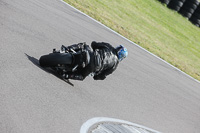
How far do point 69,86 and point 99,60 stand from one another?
2.75ft

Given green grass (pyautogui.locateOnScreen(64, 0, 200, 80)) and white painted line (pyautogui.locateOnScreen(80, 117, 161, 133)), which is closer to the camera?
white painted line (pyautogui.locateOnScreen(80, 117, 161, 133))

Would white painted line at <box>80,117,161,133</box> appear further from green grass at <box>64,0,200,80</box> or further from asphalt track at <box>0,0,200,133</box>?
Result: green grass at <box>64,0,200,80</box>

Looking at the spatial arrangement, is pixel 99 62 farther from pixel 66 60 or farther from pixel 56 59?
pixel 56 59

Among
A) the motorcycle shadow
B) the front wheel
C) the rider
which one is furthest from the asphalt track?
the rider

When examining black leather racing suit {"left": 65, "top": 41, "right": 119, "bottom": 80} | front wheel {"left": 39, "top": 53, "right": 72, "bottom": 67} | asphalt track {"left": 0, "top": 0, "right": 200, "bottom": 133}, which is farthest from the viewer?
black leather racing suit {"left": 65, "top": 41, "right": 119, "bottom": 80}

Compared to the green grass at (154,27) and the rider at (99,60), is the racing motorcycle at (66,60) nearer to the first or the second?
the rider at (99,60)

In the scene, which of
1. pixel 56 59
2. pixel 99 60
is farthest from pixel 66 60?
pixel 99 60

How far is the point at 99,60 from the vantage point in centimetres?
746

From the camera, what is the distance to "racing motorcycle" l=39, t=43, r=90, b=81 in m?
7.12

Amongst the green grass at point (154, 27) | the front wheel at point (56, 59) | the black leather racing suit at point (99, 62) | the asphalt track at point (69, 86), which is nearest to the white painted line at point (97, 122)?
the asphalt track at point (69, 86)

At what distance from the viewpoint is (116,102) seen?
8.39 metres

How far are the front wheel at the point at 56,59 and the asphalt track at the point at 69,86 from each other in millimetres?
198

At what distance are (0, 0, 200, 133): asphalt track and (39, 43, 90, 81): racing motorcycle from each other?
0.71ft

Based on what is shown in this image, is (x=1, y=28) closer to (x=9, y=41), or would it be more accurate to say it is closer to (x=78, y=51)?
(x=9, y=41)
